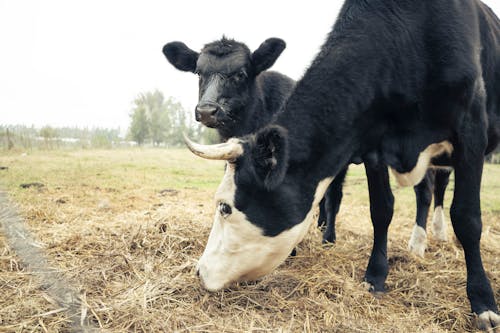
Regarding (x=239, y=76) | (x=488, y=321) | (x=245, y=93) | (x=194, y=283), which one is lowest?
(x=488, y=321)

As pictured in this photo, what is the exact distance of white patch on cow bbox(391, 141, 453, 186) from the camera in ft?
10.5

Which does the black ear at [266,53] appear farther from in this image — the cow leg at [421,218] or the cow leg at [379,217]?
the cow leg at [421,218]

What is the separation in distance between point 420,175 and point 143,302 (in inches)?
101

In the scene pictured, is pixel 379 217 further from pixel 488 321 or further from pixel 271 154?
pixel 271 154

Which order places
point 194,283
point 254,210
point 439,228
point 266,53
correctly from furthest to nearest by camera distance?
point 439,228 < point 266,53 < point 194,283 < point 254,210

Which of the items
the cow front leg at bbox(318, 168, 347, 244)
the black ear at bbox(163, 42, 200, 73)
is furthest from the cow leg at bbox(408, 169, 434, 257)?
the black ear at bbox(163, 42, 200, 73)

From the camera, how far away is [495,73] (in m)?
3.68

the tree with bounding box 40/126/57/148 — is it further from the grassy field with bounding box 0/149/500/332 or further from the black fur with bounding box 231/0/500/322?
the black fur with bounding box 231/0/500/322

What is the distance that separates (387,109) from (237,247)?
1.65m

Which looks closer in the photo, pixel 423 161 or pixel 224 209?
pixel 224 209

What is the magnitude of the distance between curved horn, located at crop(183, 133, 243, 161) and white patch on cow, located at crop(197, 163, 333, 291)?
190 mm

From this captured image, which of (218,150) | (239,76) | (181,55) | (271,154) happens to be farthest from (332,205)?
(181,55)

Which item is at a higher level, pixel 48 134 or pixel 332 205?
pixel 48 134

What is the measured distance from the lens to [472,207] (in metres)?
3.10
